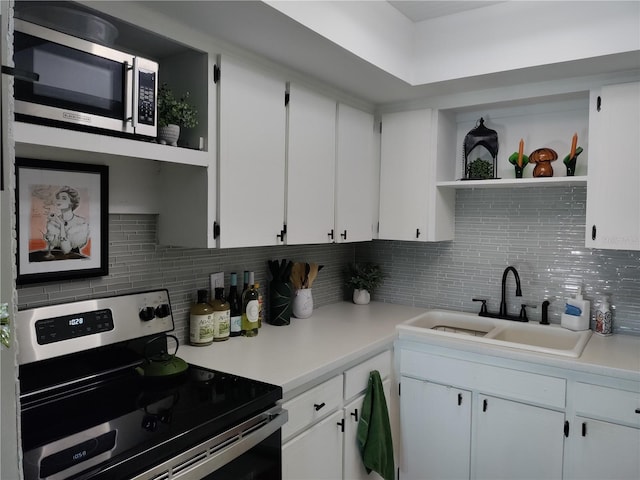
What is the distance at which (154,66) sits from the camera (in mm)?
1610

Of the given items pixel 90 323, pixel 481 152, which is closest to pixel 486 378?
pixel 481 152

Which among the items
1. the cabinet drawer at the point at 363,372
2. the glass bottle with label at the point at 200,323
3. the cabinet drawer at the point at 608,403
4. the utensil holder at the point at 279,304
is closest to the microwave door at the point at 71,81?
the glass bottle with label at the point at 200,323

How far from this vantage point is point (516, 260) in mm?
2852

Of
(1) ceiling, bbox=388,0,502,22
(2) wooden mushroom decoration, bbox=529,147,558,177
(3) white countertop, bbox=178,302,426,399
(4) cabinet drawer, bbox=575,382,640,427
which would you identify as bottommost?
(4) cabinet drawer, bbox=575,382,640,427

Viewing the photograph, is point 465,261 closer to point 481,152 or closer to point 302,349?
point 481,152

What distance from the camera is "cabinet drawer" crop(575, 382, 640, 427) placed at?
2.01 m

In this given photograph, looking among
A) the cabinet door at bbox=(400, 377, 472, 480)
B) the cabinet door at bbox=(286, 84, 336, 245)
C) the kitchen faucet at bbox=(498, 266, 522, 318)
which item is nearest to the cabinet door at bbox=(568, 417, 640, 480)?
the cabinet door at bbox=(400, 377, 472, 480)

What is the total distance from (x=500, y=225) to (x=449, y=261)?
15.3 inches

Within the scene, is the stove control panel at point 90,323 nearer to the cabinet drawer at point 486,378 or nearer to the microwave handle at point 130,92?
the microwave handle at point 130,92

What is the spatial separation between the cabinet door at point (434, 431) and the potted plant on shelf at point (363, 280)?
0.79 metres

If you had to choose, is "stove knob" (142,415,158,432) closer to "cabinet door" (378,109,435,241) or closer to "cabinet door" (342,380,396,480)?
"cabinet door" (342,380,396,480)

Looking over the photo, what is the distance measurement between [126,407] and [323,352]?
870mm

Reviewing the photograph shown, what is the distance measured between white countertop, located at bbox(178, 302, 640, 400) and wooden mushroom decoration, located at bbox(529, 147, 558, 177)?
2.92 feet

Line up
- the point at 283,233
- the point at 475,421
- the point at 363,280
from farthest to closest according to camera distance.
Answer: the point at 363,280, the point at 475,421, the point at 283,233
